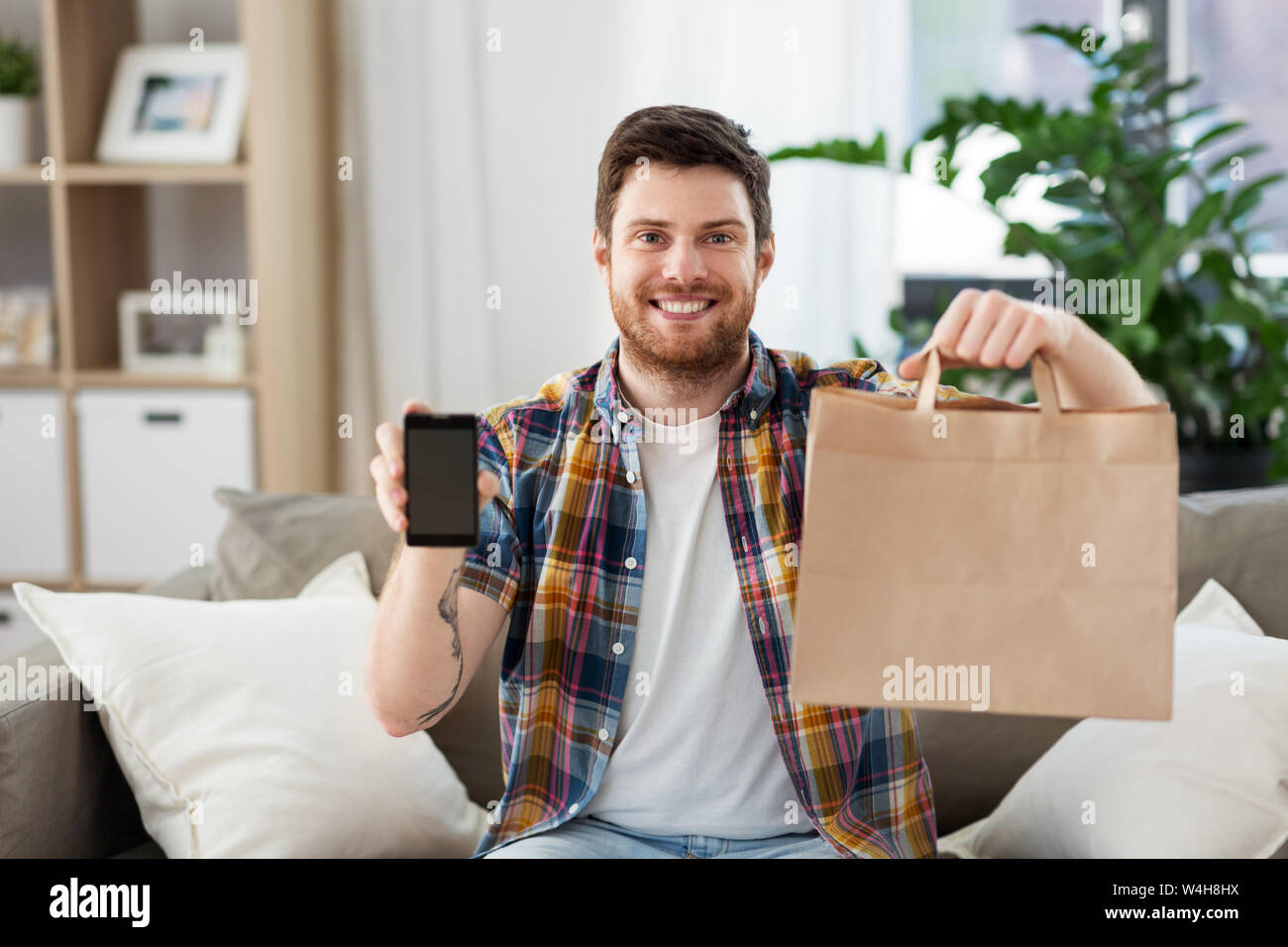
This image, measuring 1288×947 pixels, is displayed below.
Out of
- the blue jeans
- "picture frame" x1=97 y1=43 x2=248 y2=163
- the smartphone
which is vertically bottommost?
the blue jeans

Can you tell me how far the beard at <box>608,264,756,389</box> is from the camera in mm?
1192

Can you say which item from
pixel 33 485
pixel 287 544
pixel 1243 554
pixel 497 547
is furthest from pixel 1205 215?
pixel 33 485

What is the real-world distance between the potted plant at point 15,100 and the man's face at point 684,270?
6.41 feet

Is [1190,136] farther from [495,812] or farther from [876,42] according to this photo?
[495,812]

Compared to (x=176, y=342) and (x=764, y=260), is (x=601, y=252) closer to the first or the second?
(x=764, y=260)

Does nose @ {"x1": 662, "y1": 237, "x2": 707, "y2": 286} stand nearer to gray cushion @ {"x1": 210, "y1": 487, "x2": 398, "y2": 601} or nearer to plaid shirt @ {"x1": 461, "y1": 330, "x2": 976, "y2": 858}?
plaid shirt @ {"x1": 461, "y1": 330, "x2": 976, "y2": 858}

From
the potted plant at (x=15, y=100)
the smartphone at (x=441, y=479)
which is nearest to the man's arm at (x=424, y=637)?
the smartphone at (x=441, y=479)

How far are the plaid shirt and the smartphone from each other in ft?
1.04

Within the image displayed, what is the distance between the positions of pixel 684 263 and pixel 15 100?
2.05 metres

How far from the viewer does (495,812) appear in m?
1.21

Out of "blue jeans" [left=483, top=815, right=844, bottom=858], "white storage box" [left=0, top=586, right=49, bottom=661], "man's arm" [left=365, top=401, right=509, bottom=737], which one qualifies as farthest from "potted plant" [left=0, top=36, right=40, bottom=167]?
"blue jeans" [left=483, top=815, right=844, bottom=858]

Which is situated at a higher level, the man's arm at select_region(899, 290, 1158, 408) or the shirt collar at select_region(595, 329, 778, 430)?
the man's arm at select_region(899, 290, 1158, 408)
